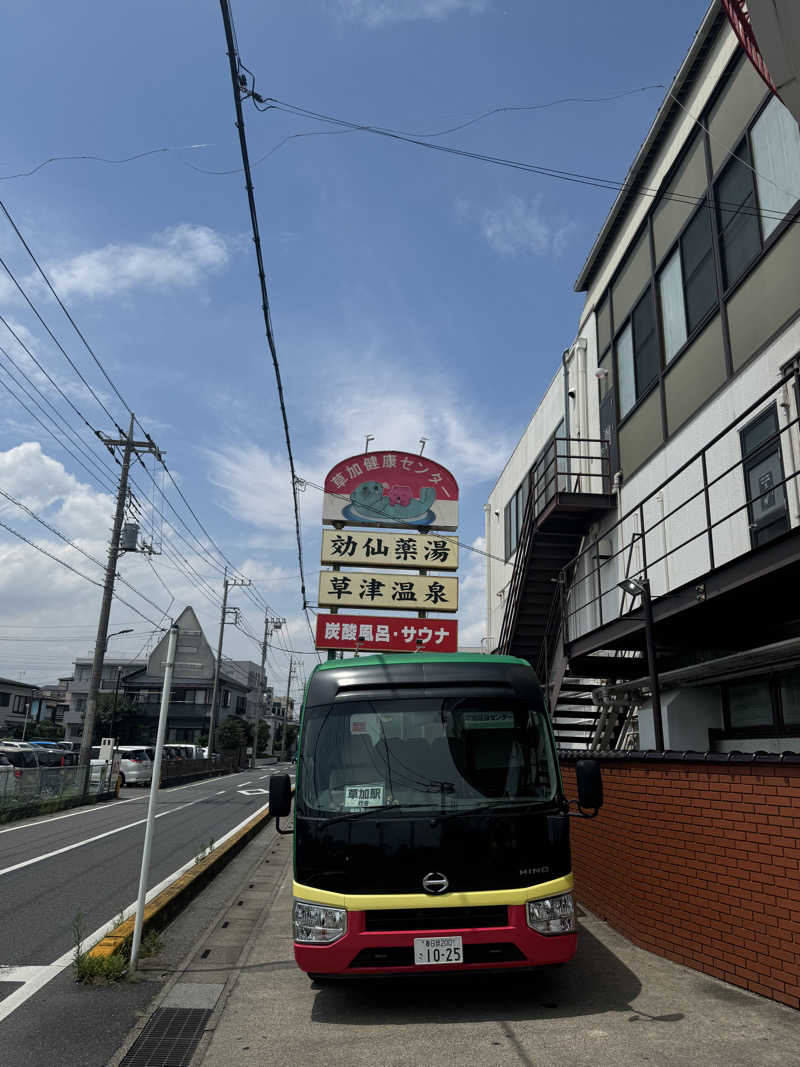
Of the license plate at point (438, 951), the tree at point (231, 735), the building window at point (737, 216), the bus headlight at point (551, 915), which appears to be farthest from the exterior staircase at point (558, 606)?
the tree at point (231, 735)

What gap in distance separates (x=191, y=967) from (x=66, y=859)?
23.0ft

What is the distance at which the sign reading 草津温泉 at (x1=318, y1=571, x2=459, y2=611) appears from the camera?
16812mm

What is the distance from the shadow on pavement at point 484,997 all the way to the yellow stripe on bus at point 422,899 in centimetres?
45

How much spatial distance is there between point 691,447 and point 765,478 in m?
2.05

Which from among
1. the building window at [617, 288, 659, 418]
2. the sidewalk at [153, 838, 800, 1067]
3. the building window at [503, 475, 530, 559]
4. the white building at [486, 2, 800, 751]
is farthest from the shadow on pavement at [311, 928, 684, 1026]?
the building window at [503, 475, 530, 559]

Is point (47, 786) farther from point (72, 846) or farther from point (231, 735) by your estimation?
point (231, 735)

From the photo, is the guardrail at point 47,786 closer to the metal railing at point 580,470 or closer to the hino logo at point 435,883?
the metal railing at point 580,470

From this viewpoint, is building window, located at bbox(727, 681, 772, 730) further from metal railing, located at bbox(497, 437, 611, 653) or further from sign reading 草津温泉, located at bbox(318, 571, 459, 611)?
sign reading 草津温泉, located at bbox(318, 571, 459, 611)

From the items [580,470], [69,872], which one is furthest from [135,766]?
[580,470]

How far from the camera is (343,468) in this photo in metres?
17.6

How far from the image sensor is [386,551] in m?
17.0

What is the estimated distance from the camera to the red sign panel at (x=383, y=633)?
16531 millimetres

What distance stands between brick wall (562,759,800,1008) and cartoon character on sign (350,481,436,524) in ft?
34.4

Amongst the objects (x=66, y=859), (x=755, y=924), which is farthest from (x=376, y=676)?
(x=66, y=859)
